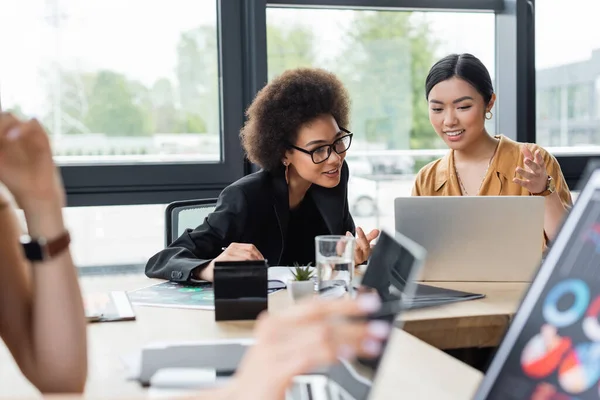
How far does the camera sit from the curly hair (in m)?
2.31

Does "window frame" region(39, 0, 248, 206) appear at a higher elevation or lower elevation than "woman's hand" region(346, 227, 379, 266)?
higher

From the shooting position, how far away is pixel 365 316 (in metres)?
0.52

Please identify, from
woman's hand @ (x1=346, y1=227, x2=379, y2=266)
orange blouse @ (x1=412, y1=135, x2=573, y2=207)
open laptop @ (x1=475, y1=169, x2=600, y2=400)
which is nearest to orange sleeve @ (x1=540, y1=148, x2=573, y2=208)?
orange blouse @ (x1=412, y1=135, x2=573, y2=207)

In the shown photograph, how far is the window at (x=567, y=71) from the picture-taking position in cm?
355

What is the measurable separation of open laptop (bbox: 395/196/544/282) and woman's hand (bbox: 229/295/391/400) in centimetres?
126

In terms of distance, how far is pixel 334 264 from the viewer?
1466 millimetres

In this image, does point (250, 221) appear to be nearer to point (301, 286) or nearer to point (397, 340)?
point (301, 286)

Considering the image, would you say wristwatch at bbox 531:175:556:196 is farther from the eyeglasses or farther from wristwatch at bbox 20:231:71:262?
wristwatch at bbox 20:231:71:262

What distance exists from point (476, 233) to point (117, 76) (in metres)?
1.98

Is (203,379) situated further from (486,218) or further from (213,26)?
(213,26)

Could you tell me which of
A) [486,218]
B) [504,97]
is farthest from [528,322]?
[504,97]

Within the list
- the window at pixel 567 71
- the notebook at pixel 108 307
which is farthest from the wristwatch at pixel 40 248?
the window at pixel 567 71

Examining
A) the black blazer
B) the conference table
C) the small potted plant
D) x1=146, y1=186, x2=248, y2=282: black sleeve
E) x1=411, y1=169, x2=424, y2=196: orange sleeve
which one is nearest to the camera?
the conference table

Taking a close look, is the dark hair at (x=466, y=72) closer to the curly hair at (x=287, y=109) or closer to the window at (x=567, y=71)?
the curly hair at (x=287, y=109)
